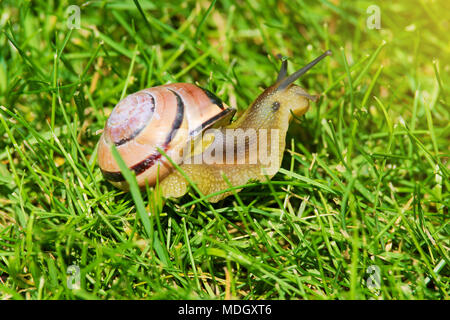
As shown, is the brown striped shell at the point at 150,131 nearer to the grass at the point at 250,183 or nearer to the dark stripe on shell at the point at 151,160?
the dark stripe on shell at the point at 151,160

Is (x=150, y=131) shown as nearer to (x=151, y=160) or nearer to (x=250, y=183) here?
(x=151, y=160)

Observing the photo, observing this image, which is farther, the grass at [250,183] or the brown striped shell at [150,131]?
the brown striped shell at [150,131]

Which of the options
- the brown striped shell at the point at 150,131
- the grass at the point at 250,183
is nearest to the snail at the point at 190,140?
the brown striped shell at the point at 150,131

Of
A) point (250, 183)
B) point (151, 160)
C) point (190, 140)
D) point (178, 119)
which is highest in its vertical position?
point (178, 119)

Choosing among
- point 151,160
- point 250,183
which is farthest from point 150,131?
point 250,183

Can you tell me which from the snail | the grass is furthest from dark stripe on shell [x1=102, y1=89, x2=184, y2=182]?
the grass

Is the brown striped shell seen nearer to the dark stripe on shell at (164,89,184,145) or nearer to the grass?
the dark stripe on shell at (164,89,184,145)

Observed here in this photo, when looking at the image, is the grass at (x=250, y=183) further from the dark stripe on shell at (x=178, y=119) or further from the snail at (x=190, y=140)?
the dark stripe on shell at (x=178, y=119)
